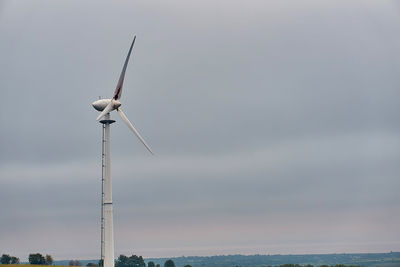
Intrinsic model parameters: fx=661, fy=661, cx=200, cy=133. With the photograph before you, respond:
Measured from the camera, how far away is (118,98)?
110438 mm

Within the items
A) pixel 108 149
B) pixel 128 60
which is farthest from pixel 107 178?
pixel 128 60

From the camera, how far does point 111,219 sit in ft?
341

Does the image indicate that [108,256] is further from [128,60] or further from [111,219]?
[128,60]

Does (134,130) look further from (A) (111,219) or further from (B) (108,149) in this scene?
(A) (111,219)

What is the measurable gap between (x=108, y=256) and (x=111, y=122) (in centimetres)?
2156

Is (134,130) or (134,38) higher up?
(134,38)

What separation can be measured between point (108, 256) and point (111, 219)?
239 inches

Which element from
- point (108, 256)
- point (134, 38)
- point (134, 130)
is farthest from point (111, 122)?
point (108, 256)

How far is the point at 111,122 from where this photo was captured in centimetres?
10806

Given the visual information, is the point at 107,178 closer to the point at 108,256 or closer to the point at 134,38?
the point at 108,256

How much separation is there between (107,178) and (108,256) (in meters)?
12.3

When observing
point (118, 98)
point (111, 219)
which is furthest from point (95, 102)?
point (111, 219)

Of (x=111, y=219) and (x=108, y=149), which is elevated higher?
(x=108, y=149)

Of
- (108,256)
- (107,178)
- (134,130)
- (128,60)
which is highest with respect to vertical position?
(128,60)
